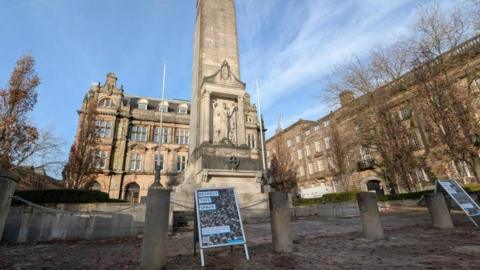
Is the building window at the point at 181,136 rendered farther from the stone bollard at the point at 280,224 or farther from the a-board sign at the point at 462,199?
the stone bollard at the point at 280,224

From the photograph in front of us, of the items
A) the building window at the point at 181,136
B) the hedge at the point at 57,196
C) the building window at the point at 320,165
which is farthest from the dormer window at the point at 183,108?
the hedge at the point at 57,196

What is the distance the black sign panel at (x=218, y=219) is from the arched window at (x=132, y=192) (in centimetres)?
3115

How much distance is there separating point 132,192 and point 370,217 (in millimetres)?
32864

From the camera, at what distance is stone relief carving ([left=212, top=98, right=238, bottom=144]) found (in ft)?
50.0

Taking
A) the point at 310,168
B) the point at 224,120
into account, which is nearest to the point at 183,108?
the point at 310,168

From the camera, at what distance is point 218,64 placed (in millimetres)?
17094

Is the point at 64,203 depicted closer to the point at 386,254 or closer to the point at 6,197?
the point at 6,197

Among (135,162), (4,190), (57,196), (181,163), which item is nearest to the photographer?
(4,190)

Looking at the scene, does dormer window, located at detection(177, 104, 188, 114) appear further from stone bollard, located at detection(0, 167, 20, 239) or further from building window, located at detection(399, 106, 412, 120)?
stone bollard, located at detection(0, 167, 20, 239)

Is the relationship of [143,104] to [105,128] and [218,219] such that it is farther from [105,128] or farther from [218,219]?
[218,219]

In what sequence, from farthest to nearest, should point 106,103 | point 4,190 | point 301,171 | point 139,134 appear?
point 301,171 → point 139,134 → point 106,103 → point 4,190

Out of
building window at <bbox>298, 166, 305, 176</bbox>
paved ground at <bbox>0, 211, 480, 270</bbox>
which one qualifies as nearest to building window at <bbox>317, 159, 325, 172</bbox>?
building window at <bbox>298, 166, 305, 176</bbox>

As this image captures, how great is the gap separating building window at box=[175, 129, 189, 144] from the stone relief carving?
76.6 ft

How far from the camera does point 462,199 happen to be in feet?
26.2
